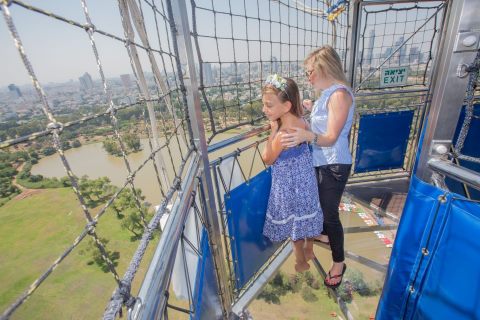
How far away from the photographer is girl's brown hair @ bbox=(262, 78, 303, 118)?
1.28 metres

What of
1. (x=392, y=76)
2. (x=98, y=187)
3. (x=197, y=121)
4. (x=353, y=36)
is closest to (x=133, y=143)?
(x=197, y=121)

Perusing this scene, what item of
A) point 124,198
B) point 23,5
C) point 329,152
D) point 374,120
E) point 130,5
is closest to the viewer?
point 23,5

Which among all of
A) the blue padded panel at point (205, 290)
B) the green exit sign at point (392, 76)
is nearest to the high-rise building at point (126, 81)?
the blue padded panel at point (205, 290)

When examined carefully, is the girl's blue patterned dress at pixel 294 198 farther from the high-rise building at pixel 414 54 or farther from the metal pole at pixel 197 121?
the high-rise building at pixel 414 54

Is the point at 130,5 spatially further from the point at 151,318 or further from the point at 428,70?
the point at 428,70

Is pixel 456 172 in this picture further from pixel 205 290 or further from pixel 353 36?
pixel 353 36

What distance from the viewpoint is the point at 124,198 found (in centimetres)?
2019

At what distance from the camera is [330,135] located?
129cm

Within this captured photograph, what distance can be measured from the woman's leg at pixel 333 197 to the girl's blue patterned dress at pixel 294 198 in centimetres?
6

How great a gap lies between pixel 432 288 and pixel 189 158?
1183 millimetres

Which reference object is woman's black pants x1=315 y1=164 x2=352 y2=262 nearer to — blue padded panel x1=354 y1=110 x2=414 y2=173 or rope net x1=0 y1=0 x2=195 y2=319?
rope net x1=0 y1=0 x2=195 y2=319

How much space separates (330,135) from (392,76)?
7.07ft

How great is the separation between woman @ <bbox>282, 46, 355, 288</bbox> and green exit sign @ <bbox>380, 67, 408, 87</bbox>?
71.4 inches

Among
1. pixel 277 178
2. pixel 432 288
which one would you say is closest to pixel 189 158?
pixel 277 178
